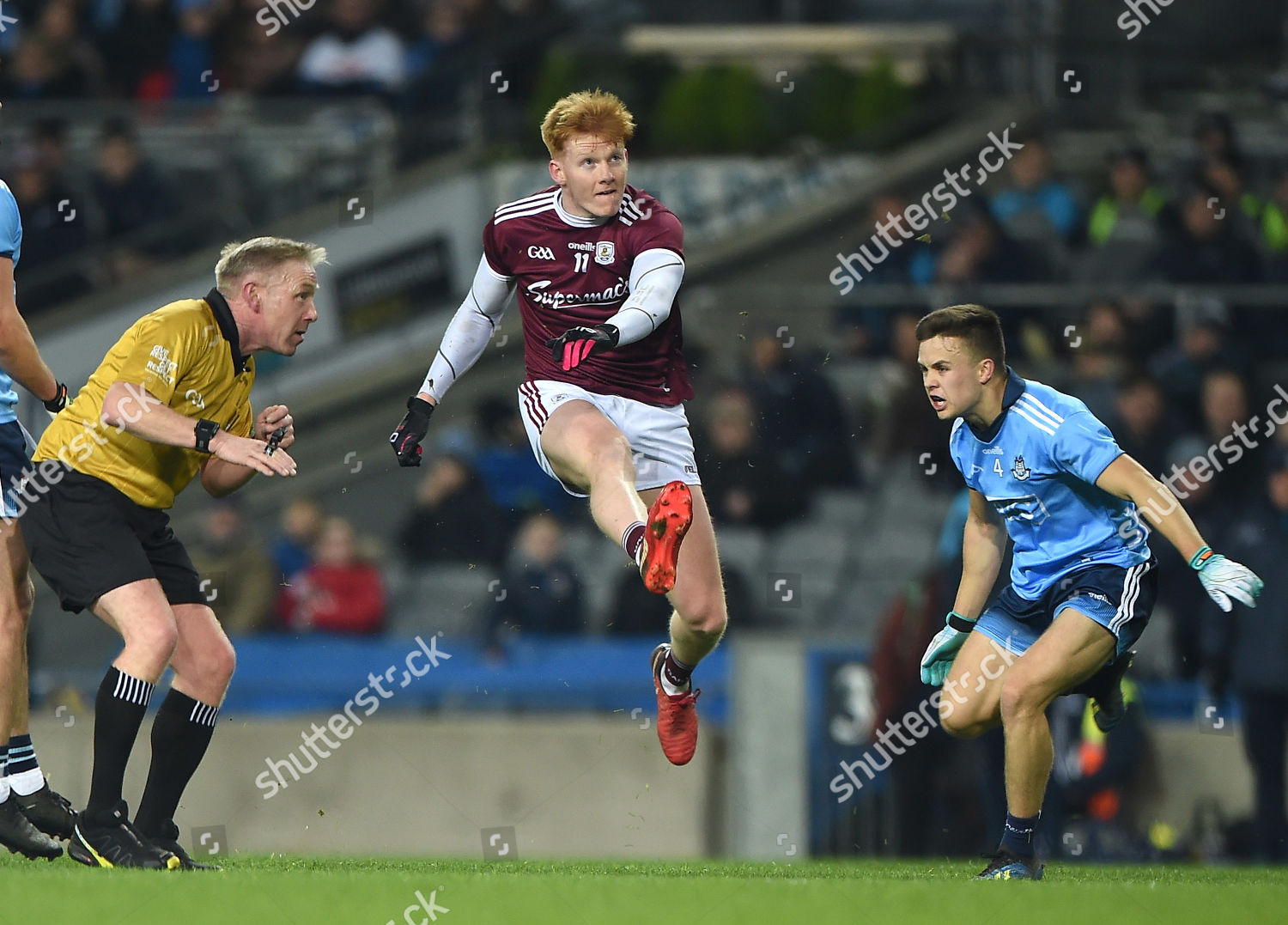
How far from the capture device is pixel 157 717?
21.0 feet

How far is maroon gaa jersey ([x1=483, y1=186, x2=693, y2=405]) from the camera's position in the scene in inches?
285

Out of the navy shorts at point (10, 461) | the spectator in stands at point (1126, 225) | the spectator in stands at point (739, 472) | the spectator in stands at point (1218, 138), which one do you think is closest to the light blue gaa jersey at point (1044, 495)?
the spectator in stands at point (739, 472)

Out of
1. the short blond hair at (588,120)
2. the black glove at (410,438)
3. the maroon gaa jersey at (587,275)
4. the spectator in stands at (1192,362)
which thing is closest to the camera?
the short blond hair at (588,120)

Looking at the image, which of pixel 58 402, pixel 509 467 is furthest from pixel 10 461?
pixel 509 467

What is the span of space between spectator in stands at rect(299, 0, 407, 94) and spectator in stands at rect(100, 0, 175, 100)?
1.34m

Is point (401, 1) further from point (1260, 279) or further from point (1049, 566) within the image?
point (1049, 566)

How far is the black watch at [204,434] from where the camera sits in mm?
5980

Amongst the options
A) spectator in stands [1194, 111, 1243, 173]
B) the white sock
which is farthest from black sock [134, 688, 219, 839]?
spectator in stands [1194, 111, 1243, 173]

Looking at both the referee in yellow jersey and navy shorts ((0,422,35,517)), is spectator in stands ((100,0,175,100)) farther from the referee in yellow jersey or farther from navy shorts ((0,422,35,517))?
the referee in yellow jersey

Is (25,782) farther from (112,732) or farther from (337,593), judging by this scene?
(337,593)

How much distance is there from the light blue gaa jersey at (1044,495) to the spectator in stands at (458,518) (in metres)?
3.52

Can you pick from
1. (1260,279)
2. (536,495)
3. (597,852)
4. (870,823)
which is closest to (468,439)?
(536,495)

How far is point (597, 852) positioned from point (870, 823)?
5.09 feet

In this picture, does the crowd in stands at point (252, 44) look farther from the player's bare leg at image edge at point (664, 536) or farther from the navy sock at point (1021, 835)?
the navy sock at point (1021, 835)
